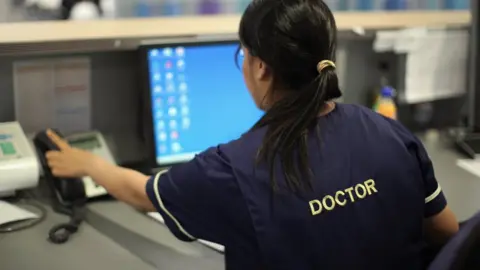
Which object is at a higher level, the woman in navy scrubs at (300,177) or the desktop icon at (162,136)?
the woman in navy scrubs at (300,177)

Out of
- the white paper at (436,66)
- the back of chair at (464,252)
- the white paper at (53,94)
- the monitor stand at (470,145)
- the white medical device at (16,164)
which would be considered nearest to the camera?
the back of chair at (464,252)

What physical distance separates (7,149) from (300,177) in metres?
0.79

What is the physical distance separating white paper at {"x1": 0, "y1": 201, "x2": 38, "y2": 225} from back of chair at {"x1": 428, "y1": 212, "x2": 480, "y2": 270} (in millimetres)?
911

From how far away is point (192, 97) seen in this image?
1.67 metres

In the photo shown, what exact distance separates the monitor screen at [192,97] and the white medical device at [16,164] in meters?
0.31

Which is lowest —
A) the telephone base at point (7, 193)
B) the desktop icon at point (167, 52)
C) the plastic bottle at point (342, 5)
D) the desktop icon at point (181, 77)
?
the telephone base at point (7, 193)

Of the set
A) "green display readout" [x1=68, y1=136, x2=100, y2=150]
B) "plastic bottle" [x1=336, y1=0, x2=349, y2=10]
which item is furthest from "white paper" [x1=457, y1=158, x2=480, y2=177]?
"green display readout" [x1=68, y1=136, x2=100, y2=150]

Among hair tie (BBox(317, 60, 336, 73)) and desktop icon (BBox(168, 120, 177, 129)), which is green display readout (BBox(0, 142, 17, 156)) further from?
hair tie (BBox(317, 60, 336, 73))

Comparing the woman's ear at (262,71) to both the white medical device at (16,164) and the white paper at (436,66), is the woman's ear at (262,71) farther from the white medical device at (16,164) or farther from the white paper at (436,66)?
the white paper at (436,66)

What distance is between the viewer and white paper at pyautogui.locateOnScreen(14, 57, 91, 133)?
63.8 inches

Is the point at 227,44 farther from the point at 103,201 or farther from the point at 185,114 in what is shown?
the point at 103,201

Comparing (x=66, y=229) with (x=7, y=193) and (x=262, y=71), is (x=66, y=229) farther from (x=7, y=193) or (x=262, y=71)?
(x=262, y=71)

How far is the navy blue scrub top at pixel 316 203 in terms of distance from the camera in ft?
3.43

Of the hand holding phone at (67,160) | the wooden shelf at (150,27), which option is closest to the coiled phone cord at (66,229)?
the hand holding phone at (67,160)
